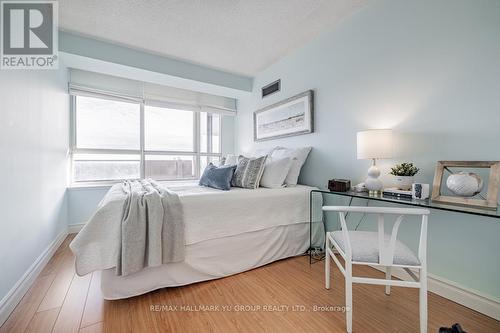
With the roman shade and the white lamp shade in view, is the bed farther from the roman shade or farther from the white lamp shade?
the roman shade

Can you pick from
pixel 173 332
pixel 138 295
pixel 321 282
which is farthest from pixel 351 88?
pixel 138 295

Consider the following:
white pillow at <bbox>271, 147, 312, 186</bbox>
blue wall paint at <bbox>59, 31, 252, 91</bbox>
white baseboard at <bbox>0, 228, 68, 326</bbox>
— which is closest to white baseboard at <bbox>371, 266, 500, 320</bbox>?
white pillow at <bbox>271, 147, 312, 186</bbox>

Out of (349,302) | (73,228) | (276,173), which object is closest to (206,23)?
(276,173)

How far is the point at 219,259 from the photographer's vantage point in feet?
5.86

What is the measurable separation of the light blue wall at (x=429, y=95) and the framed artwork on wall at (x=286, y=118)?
0.20 metres

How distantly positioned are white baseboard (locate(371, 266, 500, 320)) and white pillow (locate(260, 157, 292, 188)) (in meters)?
1.42

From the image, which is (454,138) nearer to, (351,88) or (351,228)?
(351,88)

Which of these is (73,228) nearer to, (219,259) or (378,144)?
(219,259)

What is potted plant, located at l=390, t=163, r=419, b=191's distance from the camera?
5.27 ft

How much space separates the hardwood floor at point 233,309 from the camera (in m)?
1.25

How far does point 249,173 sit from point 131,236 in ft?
4.08

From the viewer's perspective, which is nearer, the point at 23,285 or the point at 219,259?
the point at 23,285

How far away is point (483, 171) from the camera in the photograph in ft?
4.43

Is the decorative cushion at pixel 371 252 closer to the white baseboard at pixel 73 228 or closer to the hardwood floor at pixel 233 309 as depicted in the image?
the hardwood floor at pixel 233 309
